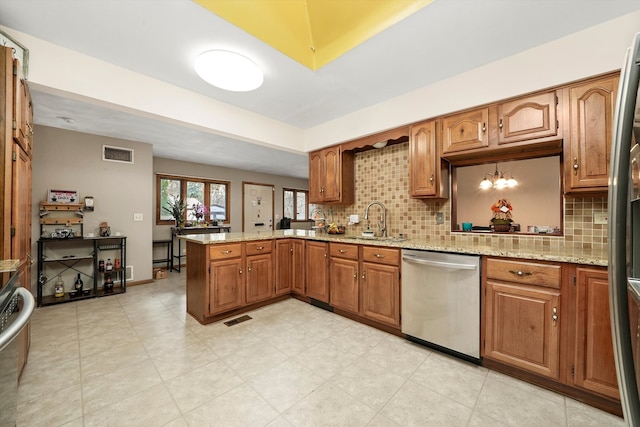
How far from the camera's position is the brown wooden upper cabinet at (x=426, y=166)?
256cm

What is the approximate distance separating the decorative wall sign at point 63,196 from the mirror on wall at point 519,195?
5.13 metres

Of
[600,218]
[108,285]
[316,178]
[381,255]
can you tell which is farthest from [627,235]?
[108,285]

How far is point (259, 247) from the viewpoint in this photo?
3111 millimetres

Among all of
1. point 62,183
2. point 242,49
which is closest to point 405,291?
point 242,49

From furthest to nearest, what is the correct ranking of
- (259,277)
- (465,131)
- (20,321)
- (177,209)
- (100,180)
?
(177,209) < (100,180) < (259,277) < (465,131) < (20,321)

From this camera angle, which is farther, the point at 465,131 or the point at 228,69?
the point at 465,131

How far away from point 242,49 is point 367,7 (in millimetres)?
1006

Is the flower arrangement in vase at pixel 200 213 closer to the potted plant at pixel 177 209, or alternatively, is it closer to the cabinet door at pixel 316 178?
the potted plant at pixel 177 209

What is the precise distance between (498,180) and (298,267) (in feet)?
8.55

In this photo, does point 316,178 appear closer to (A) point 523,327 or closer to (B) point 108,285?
(A) point 523,327

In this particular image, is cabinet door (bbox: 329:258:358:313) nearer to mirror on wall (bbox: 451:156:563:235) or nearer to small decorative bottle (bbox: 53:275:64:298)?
mirror on wall (bbox: 451:156:563:235)

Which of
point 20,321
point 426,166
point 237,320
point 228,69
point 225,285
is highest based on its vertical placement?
point 228,69

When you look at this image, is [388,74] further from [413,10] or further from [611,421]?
[611,421]

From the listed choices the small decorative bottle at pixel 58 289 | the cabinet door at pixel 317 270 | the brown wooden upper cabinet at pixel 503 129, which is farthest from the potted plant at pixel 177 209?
the brown wooden upper cabinet at pixel 503 129
